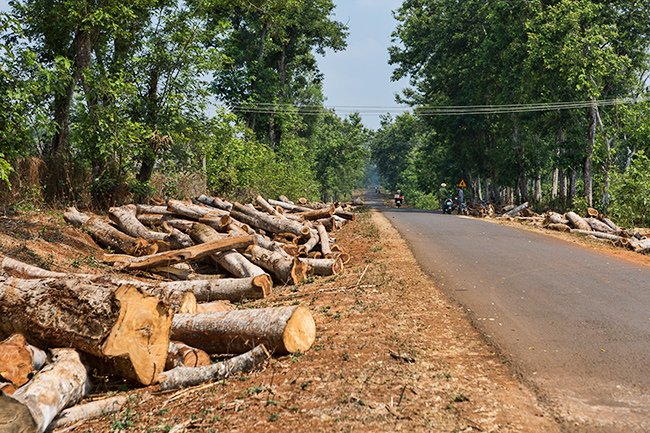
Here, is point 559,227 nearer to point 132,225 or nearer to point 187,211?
point 187,211

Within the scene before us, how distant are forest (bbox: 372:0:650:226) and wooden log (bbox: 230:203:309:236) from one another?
1612cm

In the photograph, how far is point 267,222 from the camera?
15914 mm

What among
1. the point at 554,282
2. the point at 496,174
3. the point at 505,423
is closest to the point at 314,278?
the point at 554,282

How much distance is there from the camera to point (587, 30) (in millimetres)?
28250

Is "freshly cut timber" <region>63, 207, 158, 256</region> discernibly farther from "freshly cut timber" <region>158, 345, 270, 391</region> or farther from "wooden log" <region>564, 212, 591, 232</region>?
"wooden log" <region>564, 212, 591, 232</region>

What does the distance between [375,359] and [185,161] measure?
17.1m

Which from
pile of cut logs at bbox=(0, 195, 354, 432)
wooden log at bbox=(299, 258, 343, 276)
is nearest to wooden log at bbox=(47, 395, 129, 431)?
pile of cut logs at bbox=(0, 195, 354, 432)

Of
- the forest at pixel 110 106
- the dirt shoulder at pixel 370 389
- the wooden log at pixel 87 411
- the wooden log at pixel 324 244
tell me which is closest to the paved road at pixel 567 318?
the dirt shoulder at pixel 370 389

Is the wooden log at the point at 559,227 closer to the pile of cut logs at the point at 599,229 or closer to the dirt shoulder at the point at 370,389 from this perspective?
the pile of cut logs at the point at 599,229

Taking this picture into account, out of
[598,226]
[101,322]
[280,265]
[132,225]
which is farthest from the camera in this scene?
[598,226]

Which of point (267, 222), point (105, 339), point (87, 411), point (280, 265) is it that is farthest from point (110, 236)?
point (87, 411)

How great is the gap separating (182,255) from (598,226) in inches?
660

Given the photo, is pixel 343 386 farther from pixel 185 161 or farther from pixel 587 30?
pixel 587 30

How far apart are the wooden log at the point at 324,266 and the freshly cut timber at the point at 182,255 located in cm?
146
